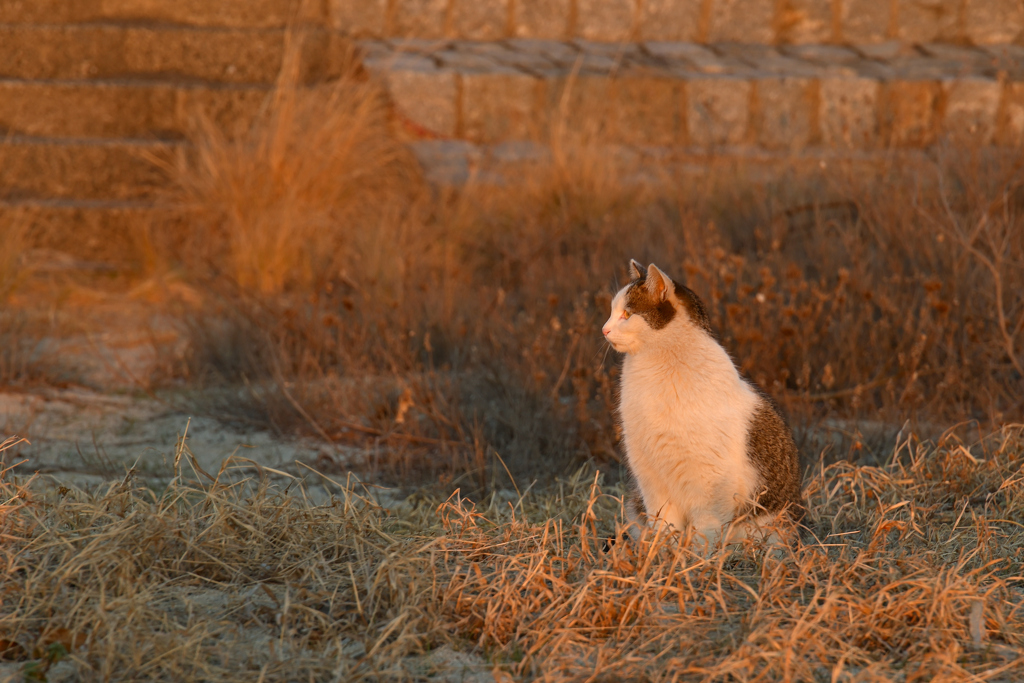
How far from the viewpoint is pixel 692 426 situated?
234 cm

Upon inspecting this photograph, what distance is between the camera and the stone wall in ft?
24.5

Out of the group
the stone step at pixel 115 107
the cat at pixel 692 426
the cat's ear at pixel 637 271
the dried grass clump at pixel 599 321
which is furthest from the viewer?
the stone step at pixel 115 107

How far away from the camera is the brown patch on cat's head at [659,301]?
2.41m

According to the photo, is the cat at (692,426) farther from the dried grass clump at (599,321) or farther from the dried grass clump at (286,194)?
the dried grass clump at (286,194)

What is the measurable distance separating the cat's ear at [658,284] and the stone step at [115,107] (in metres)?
4.69

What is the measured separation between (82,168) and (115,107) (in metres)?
0.53

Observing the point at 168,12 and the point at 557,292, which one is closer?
the point at 557,292

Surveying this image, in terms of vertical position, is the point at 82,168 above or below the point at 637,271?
below

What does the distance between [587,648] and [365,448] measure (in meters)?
1.98

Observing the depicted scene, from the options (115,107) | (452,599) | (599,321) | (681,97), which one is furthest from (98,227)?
(452,599)

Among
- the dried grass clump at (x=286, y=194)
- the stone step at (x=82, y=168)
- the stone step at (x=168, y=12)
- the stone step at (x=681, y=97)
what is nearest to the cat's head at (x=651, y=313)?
the dried grass clump at (x=286, y=194)

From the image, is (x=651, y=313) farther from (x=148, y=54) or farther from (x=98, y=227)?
(x=148, y=54)

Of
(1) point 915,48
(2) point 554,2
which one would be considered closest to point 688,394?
(2) point 554,2

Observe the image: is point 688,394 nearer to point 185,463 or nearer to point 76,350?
point 185,463
